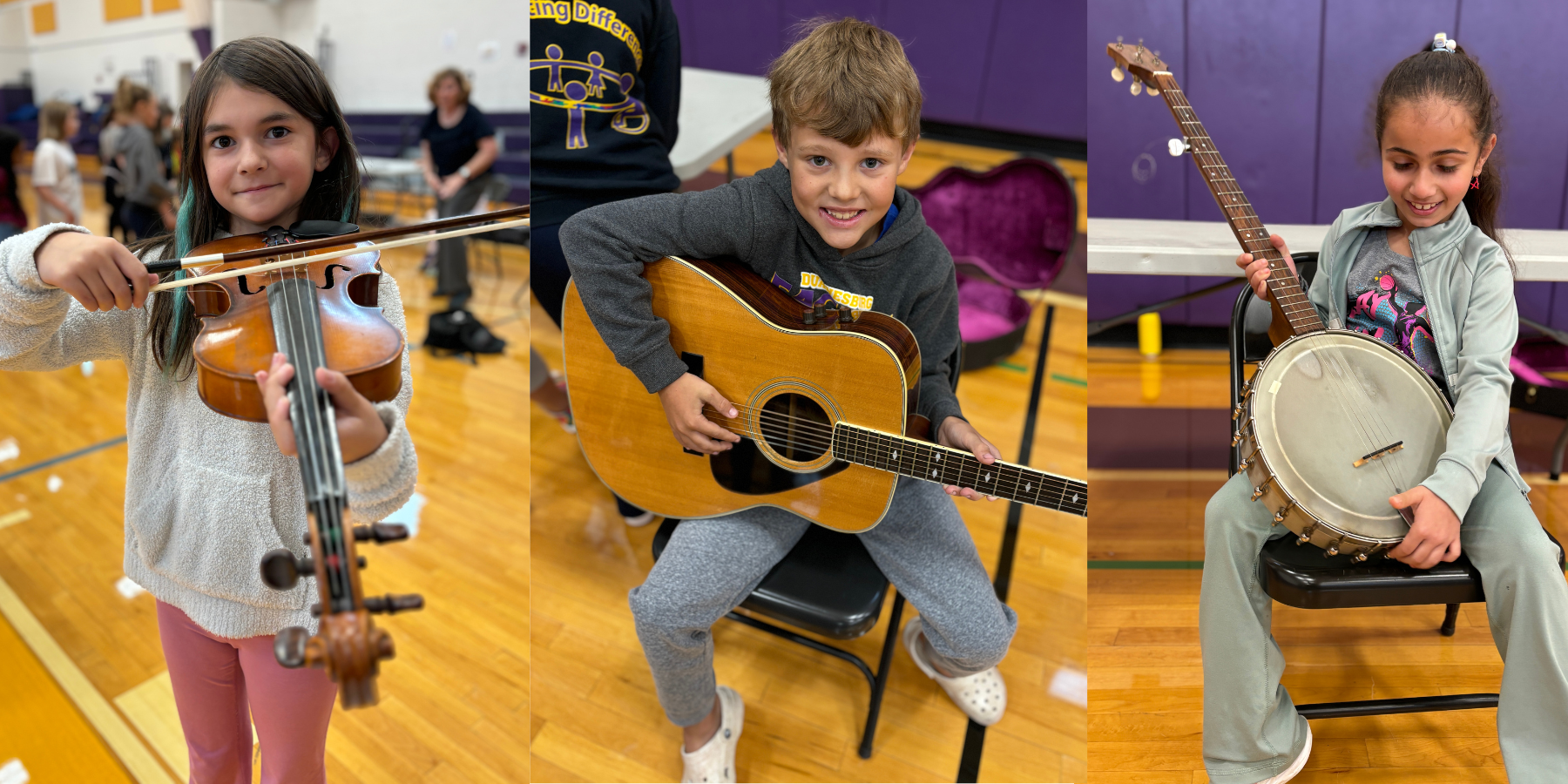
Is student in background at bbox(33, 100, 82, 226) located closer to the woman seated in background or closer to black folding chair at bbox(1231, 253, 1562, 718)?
the woman seated in background

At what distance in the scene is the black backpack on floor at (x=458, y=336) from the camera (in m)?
3.86

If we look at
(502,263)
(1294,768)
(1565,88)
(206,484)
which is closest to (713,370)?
(206,484)

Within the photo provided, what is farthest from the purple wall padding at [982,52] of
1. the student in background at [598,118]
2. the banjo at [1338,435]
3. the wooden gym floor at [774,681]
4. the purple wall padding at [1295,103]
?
the banjo at [1338,435]

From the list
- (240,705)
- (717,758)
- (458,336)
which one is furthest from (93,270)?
(458,336)

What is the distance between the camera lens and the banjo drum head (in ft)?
4.25

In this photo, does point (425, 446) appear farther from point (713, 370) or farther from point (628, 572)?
point (713, 370)

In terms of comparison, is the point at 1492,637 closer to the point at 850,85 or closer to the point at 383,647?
the point at 850,85

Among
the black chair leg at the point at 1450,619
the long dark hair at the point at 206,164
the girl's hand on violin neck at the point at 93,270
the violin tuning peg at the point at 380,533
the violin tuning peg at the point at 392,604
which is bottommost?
the black chair leg at the point at 1450,619

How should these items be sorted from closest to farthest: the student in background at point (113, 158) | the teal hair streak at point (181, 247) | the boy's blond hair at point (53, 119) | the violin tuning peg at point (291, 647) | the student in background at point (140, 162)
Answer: the violin tuning peg at point (291, 647) < the teal hair streak at point (181, 247) < the student in background at point (140, 162) < the student in background at point (113, 158) < the boy's blond hair at point (53, 119)

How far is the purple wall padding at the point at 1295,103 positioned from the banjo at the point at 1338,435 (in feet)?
3.17

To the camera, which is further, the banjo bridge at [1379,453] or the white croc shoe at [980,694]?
the white croc shoe at [980,694]

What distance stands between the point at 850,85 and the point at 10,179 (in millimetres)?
3866

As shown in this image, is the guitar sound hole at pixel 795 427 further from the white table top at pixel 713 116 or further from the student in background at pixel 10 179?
the student in background at pixel 10 179

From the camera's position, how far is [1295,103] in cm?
281
